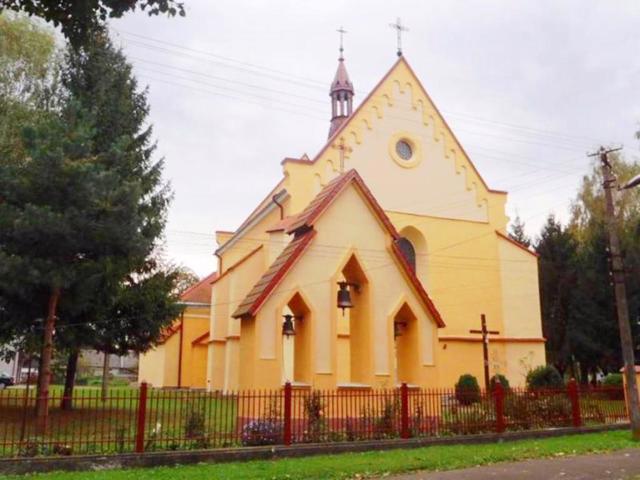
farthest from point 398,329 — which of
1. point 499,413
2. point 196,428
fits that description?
point 196,428

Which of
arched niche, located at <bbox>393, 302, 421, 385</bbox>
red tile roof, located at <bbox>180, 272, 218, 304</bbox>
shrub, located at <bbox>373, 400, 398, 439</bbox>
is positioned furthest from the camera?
red tile roof, located at <bbox>180, 272, 218, 304</bbox>

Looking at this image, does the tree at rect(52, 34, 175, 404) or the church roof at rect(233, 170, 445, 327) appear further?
the tree at rect(52, 34, 175, 404)

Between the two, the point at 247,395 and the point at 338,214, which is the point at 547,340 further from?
the point at 247,395

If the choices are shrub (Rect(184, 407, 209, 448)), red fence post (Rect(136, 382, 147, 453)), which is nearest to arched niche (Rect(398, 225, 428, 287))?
shrub (Rect(184, 407, 209, 448))

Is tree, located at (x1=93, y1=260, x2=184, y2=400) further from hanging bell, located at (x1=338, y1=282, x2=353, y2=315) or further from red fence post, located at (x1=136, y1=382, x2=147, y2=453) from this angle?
red fence post, located at (x1=136, y1=382, x2=147, y2=453)

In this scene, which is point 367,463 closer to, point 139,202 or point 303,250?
point 303,250

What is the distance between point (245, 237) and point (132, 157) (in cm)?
1199

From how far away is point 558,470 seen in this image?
10031mm

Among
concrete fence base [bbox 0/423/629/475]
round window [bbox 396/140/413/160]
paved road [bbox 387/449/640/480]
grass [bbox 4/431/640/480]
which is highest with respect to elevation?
round window [bbox 396/140/413/160]

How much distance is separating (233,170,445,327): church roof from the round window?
12.7m

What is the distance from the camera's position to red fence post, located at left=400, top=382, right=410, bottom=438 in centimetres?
1273

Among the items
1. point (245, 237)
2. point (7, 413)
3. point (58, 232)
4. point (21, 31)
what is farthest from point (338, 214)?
point (245, 237)

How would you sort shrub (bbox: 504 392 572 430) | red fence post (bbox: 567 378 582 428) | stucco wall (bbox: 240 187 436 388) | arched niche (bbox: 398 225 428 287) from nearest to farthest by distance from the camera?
stucco wall (bbox: 240 187 436 388) → shrub (bbox: 504 392 572 430) → red fence post (bbox: 567 378 582 428) → arched niche (bbox: 398 225 428 287)

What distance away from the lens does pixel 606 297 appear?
28.9 meters
